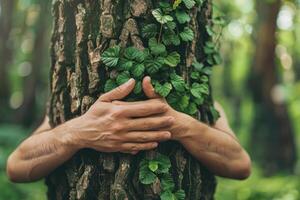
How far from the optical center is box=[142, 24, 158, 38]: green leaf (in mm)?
2922

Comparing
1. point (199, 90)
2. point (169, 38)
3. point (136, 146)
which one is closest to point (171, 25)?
point (169, 38)

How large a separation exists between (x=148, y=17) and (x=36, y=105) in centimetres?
1059

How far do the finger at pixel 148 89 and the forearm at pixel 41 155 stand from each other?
1.46ft

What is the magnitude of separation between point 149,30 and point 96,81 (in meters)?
0.37

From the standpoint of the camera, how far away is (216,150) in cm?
321

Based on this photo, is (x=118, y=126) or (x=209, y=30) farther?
(x=209, y=30)

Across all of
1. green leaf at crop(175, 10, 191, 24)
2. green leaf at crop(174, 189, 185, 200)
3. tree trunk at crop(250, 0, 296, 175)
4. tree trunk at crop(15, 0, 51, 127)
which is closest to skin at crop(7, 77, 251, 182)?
green leaf at crop(174, 189, 185, 200)

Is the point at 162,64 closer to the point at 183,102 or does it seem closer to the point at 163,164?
the point at 183,102

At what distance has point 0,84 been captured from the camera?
41.3ft

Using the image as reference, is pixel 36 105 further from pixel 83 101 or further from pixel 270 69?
pixel 83 101

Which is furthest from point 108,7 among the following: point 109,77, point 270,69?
point 270,69

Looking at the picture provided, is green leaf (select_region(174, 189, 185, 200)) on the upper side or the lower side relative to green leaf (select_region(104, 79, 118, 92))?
lower

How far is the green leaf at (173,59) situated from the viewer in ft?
9.66

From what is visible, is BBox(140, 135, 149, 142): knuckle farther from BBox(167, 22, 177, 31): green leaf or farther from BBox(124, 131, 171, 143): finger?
BBox(167, 22, 177, 31): green leaf
